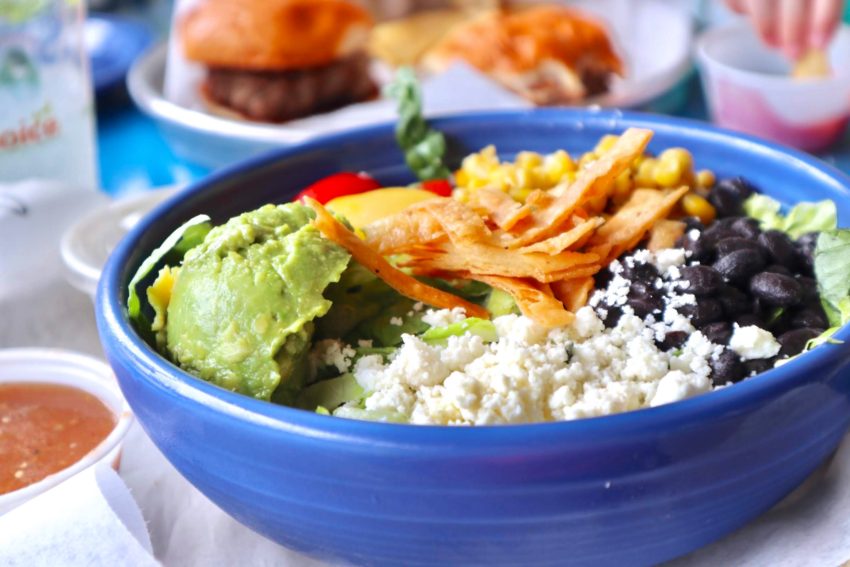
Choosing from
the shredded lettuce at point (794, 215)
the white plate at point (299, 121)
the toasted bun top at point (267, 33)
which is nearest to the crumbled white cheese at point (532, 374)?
the shredded lettuce at point (794, 215)

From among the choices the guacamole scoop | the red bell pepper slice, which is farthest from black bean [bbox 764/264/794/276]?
the red bell pepper slice

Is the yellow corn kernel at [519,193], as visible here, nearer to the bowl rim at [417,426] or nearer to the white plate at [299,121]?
the bowl rim at [417,426]

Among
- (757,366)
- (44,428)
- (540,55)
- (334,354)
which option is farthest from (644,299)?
(540,55)

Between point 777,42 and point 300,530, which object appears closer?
point 300,530

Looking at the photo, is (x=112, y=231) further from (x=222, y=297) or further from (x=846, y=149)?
(x=846, y=149)

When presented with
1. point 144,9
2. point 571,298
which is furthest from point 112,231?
point 144,9

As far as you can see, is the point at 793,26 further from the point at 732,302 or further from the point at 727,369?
the point at 727,369
